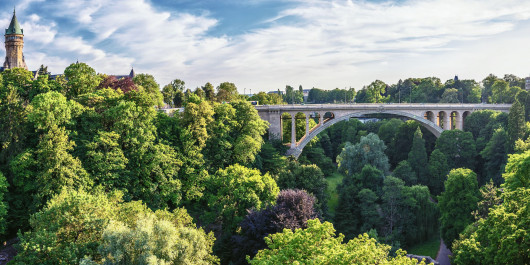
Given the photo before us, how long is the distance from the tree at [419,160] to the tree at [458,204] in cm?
1209

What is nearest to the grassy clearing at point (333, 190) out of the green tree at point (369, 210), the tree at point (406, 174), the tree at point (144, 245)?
the green tree at point (369, 210)

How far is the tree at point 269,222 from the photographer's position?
2333 centimetres

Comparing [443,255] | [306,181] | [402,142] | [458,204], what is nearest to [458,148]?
[402,142]

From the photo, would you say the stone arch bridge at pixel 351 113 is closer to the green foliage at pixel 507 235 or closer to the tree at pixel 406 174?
the tree at pixel 406 174

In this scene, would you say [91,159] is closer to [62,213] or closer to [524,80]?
[62,213]

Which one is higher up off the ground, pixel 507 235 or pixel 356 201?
pixel 507 235

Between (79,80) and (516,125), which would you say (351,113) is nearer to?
(516,125)

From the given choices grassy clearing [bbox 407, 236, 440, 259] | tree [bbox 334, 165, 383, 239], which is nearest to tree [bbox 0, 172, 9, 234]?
tree [bbox 334, 165, 383, 239]

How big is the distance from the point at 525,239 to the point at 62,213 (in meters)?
20.7

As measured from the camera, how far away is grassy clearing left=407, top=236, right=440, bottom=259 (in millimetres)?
32756

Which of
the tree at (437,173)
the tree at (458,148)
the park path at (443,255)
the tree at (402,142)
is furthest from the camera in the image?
the tree at (402,142)

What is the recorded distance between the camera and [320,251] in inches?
560

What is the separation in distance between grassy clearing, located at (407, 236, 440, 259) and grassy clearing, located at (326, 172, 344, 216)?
25.6 feet

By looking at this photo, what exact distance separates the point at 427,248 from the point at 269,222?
689 inches
